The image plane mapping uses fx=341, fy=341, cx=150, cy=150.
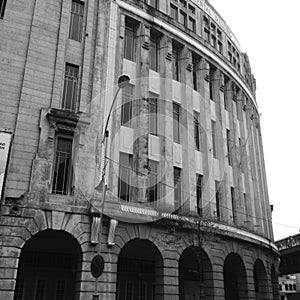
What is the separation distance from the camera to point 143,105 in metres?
24.5

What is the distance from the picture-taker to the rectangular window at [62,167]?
19.9 metres

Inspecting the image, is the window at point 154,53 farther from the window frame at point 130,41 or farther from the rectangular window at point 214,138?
the rectangular window at point 214,138

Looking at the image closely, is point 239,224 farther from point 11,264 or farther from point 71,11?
point 71,11

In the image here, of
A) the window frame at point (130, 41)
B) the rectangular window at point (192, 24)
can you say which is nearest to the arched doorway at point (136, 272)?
the window frame at point (130, 41)

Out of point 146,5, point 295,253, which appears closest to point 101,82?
point 146,5

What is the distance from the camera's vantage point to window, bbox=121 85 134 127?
23781mm

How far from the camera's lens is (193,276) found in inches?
1082

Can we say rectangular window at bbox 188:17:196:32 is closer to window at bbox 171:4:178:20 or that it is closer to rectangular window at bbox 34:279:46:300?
window at bbox 171:4:178:20

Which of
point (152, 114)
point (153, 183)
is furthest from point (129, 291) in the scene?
point (152, 114)

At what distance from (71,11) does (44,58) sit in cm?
473

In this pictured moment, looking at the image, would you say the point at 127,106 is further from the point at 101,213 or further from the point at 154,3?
the point at 154,3

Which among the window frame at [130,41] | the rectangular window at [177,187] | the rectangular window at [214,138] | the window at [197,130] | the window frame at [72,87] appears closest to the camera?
the window frame at [72,87]

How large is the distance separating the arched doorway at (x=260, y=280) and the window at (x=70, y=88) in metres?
20.7

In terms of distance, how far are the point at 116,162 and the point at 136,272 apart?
850 centimetres
